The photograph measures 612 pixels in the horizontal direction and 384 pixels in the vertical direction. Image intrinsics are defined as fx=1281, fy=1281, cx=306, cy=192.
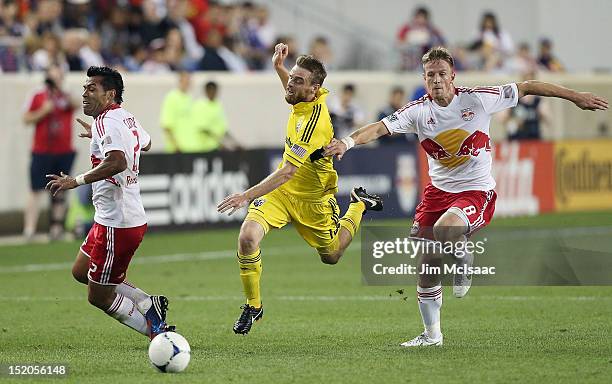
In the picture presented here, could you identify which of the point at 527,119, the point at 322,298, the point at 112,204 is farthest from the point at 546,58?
the point at 112,204

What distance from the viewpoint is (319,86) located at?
1098cm

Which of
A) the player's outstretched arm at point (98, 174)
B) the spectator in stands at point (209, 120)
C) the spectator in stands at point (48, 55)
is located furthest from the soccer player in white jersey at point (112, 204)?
the spectator in stands at point (209, 120)

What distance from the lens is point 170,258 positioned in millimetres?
17828

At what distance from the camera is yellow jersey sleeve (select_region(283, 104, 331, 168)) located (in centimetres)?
1057

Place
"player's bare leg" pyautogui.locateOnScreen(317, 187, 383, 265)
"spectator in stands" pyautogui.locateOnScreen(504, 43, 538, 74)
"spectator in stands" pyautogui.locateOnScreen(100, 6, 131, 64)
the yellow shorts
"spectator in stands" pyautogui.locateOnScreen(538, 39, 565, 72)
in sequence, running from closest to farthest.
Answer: the yellow shorts < "player's bare leg" pyautogui.locateOnScreen(317, 187, 383, 265) < "spectator in stands" pyautogui.locateOnScreen(100, 6, 131, 64) < "spectator in stands" pyautogui.locateOnScreen(504, 43, 538, 74) < "spectator in stands" pyautogui.locateOnScreen(538, 39, 565, 72)

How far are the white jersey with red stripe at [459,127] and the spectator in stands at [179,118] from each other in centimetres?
1095

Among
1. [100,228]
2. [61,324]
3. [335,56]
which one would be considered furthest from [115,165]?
[335,56]

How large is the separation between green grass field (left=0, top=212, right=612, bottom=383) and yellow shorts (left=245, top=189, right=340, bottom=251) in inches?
32.1

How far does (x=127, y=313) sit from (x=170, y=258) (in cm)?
786

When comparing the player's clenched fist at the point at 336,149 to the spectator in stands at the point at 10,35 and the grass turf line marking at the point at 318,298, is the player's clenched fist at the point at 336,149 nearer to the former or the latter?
the grass turf line marking at the point at 318,298

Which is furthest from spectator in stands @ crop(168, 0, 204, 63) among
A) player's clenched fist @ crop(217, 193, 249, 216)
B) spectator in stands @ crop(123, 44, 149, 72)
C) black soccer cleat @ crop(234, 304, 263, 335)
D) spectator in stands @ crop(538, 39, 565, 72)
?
player's clenched fist @ crop(217, 193, 249, 216)

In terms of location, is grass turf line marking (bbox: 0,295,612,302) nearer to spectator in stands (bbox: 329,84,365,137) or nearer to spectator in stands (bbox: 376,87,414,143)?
spectator in stands (bbox: 376,87,414,143)

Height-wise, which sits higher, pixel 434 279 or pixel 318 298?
pixel 434 279

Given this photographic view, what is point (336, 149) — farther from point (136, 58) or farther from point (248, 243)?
point (136, 58)
